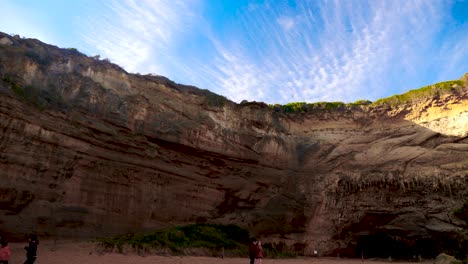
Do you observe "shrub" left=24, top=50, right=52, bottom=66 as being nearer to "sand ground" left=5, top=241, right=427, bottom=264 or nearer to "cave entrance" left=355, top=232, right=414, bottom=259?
"sand ground" left=5, top=241, right=427, bottom=264

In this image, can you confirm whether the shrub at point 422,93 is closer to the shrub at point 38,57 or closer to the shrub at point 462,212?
the shrub at point 462,212

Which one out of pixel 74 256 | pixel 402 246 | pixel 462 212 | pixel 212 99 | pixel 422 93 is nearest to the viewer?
pixel 74 256

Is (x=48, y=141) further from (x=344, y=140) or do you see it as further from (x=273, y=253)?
(x=344, y=140)

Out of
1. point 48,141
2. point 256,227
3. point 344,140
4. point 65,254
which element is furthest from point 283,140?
point 65,254

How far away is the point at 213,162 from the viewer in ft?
79.8

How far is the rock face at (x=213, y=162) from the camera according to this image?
17.7 metres

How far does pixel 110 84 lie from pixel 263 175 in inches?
465

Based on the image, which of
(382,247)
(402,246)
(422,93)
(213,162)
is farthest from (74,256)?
(422,93)

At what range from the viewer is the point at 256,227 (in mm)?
23609

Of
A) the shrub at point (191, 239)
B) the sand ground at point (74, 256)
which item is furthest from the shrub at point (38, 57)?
the shrub at point (191, 239)

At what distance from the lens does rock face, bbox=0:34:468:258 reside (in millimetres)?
17734

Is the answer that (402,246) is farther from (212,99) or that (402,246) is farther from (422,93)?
(212,99)

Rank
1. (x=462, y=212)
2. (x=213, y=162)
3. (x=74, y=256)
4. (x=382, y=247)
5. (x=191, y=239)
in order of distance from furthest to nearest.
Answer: (x=213, y=162) → (x=382, y=247) → (x=462, y=212) → (x=191, y=239) → (x=74, y=256)

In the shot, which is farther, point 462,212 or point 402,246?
point 402,246
